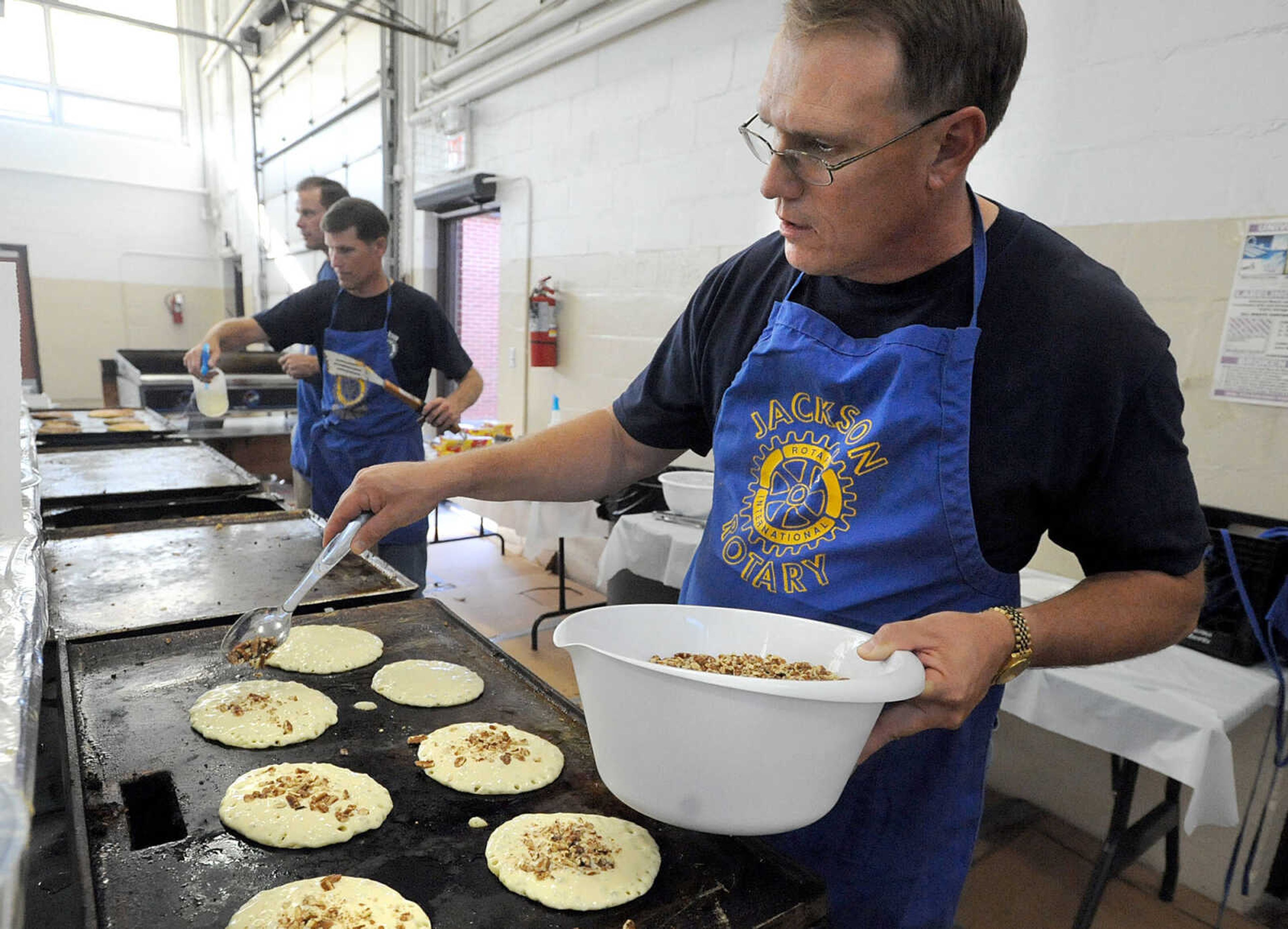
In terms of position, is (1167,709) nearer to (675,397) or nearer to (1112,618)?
(1112,618)

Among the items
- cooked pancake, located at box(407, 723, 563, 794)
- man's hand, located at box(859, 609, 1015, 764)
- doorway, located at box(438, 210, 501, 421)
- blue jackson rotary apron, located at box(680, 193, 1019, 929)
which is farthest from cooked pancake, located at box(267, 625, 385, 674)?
doorway, located at box(438, 210, 501, 421)

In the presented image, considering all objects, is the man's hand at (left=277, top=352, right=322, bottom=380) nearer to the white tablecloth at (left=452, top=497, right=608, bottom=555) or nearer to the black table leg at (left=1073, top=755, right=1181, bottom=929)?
the white tablecloth at (left=452, top=497, right=608, bottom=555)

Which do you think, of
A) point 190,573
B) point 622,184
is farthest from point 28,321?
point 190,573

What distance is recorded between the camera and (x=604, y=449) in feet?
4.45

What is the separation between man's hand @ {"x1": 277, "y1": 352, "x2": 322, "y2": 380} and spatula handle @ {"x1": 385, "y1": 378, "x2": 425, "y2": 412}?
1.15 feet

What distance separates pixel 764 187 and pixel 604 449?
21.4 inches

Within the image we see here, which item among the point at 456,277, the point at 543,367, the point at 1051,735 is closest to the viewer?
the point at 1051,735

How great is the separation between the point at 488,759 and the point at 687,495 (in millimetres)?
1761

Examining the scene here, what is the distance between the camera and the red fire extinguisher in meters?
4.42

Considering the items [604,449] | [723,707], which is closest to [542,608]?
[604,449]

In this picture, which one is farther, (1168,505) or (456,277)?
(456,277)

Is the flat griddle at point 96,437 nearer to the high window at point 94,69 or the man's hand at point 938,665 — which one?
the man's hand at point 938,665

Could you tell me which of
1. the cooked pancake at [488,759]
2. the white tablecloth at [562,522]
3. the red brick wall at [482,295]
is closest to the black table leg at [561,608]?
the white tablecloth at [562,522]

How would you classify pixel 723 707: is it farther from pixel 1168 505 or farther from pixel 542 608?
pixel 542 608
